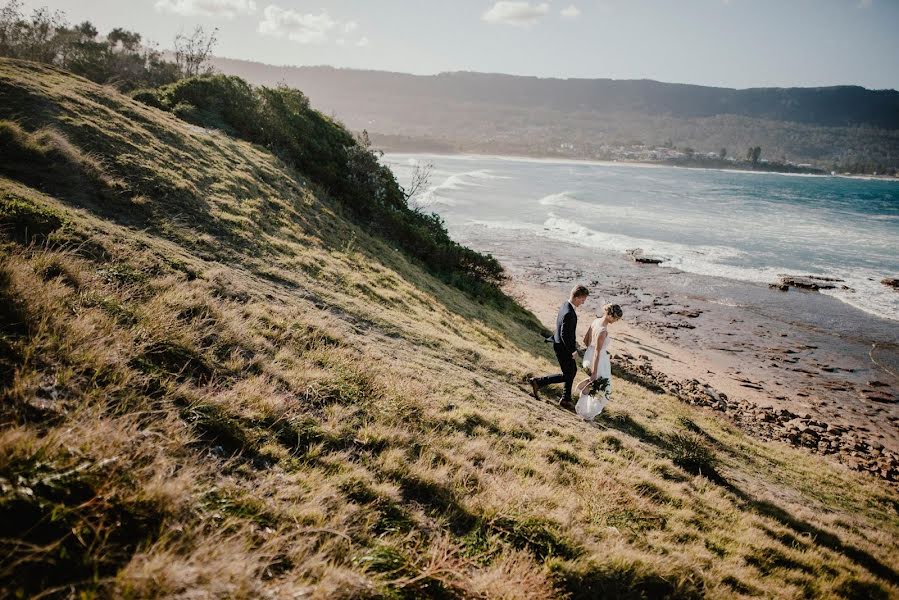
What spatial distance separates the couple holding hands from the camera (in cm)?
851

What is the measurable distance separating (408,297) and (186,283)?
9224 millimetres

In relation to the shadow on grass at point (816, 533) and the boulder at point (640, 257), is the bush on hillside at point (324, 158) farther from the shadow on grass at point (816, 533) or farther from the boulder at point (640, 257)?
the boulder at point (640, 257)

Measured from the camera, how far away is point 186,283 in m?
7.07

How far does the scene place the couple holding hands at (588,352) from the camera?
8.51m

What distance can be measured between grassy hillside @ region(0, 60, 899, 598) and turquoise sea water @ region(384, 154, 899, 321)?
35.5 m

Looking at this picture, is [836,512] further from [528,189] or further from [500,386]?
[528,189]

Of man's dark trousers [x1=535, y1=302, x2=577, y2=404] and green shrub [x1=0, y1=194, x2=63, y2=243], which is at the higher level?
green shrub [x1=0, y1=194, x2=63, y2=243]

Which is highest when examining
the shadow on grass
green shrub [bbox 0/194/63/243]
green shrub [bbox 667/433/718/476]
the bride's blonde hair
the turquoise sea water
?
the turquoise sea water

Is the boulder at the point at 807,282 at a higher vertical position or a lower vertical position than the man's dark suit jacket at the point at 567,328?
higher

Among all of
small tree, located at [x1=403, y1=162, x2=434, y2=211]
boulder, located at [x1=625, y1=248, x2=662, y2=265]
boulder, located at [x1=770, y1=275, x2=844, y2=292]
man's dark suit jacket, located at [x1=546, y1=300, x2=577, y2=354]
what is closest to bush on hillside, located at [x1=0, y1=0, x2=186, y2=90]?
small tree, located at [x1=403, y1=162, x2=434, y2=211]

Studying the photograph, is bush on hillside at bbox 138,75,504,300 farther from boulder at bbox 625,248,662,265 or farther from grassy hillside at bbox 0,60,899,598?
boulder at bbox 625,248,662,265

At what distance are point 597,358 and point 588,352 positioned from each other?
1.07 ft

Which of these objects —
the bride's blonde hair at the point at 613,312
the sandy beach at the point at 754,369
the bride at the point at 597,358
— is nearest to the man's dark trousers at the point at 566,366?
the bride at the point at 597,358

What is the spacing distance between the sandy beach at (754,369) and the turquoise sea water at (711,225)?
10.9 m
